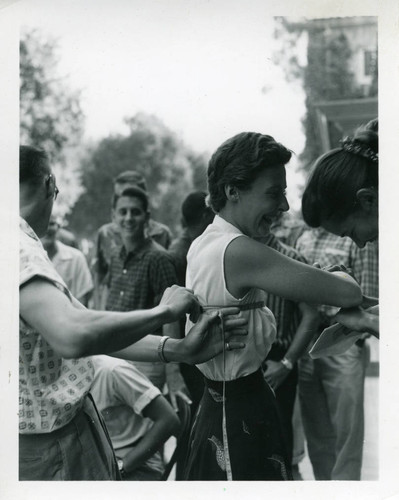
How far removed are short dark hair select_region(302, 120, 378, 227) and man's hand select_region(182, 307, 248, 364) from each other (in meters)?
0.60

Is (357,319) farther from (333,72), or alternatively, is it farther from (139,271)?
(139,271)

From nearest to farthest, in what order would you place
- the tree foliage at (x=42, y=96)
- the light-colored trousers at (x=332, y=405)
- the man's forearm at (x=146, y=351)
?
the man's forearm at (x=146, y=351) < the tree foliage at (x=42, y=96) < the light-colored trousers at (x=332, y=405)

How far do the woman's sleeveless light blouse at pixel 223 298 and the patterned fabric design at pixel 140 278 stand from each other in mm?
1208

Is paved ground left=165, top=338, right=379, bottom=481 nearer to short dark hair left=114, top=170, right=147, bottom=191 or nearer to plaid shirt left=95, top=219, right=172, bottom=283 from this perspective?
plaid shirt left=95, top=219, right=172, bottom=283

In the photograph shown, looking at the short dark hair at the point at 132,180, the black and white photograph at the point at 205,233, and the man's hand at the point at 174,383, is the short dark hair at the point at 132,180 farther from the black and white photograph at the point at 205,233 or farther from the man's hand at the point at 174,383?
the man's hand at the point at 174,383

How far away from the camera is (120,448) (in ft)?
11.5

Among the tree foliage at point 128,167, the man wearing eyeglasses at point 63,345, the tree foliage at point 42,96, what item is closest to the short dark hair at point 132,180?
the tree foliage at point 128,167

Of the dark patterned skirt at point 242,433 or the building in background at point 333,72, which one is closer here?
the dark patterned skirt at point 242,433

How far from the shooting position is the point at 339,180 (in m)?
2.93

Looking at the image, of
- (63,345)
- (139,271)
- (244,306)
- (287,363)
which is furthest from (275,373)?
→ (63,345)

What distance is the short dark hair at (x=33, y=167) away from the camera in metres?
2.75

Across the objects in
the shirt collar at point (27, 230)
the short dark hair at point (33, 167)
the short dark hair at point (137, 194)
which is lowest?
the shirt collar at point (27, 230)

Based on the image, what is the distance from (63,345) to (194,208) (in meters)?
1.89
